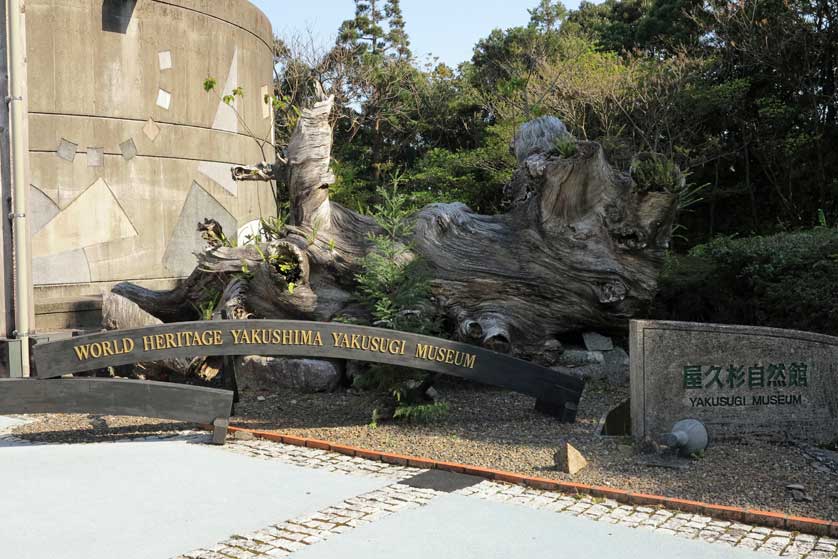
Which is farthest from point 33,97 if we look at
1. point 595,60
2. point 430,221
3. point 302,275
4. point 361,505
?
point 595,60

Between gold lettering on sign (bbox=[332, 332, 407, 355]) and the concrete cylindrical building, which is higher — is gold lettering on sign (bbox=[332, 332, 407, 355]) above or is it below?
below

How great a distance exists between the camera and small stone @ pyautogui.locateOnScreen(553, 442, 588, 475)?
638 cm

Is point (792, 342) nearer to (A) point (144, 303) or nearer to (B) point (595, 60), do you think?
(A) point (144, 303)

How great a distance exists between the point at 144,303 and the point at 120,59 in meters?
5.25

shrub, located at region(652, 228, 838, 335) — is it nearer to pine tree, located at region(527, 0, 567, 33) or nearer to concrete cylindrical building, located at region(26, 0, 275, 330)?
concrete cylindrical building, located at region(26, 0, 275, 330)

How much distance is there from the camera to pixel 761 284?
10711 mm

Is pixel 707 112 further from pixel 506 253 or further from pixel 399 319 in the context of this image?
pixel 399 319

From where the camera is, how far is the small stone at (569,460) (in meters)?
6.38

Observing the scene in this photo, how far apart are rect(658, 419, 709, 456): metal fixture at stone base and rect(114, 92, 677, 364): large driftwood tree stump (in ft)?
9.61

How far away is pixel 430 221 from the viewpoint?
10.4 metres

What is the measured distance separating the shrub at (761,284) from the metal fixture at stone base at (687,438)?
384 cm

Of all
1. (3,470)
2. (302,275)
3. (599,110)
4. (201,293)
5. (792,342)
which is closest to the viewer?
(3,470)

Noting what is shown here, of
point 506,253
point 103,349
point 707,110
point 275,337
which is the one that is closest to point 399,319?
point 275,337

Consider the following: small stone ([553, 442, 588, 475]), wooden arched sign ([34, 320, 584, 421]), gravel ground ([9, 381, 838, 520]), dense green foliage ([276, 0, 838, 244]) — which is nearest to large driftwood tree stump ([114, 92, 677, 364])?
gravel ground ([9, 381, 838, 520])
